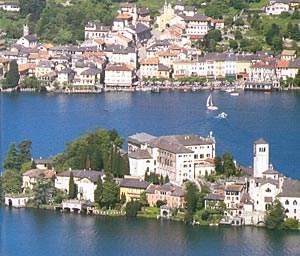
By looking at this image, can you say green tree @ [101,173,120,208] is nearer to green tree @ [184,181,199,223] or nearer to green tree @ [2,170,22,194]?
green tree @ [184,181,199,223]

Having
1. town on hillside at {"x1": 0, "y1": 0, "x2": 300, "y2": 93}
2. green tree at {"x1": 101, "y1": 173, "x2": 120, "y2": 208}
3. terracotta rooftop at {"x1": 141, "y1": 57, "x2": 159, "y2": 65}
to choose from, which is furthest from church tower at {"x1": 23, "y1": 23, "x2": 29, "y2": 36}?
green tree at {"x1": 101, "y1": 173, "x2": 120, "y2": 208}

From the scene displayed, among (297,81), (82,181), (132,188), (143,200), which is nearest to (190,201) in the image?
(143,200)

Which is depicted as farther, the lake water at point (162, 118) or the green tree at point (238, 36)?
the green tree at point (238, 36)

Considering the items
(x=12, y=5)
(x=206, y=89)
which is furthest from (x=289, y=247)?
(x=12, y=5)

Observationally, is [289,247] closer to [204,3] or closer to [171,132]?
[171,132]

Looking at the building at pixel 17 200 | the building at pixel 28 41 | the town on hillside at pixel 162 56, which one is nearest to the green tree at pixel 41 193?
the building at pixel 17 200

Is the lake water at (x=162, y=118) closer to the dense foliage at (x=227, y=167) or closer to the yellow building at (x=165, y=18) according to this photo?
the dense foliage at (x=227, y=167)
